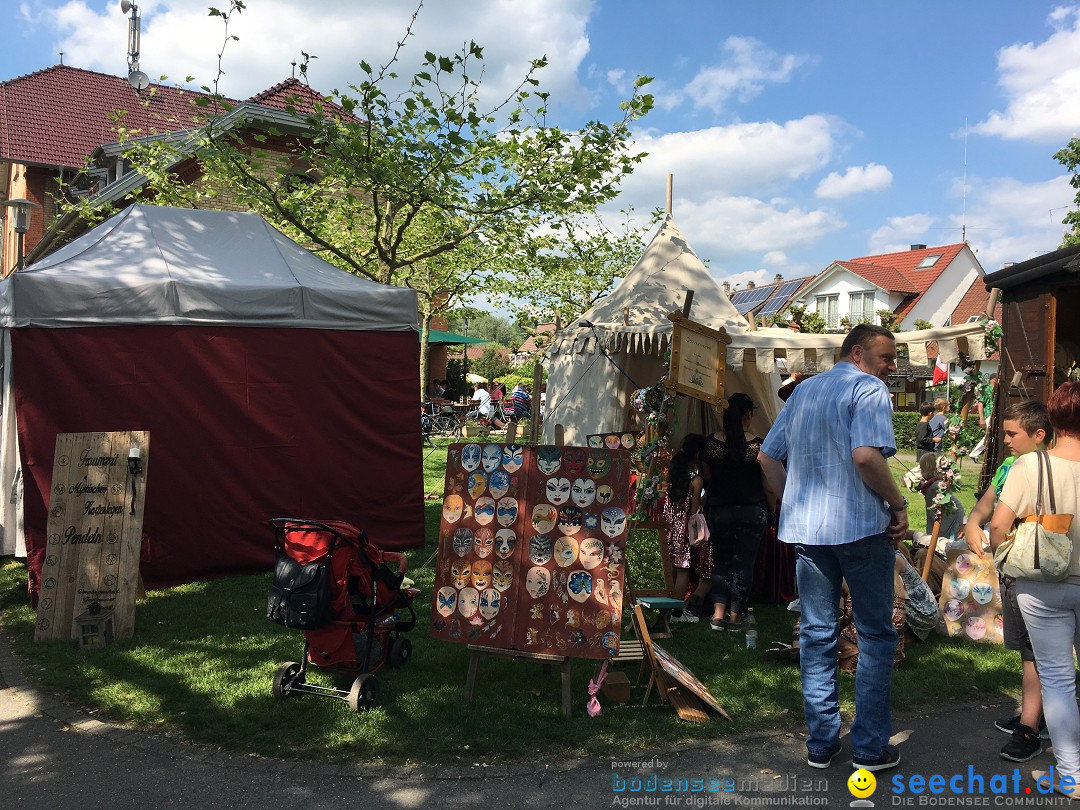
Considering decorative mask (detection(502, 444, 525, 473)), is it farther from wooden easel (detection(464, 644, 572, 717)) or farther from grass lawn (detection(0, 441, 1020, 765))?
grass lawn (detection(0, 441, 1020, 765))

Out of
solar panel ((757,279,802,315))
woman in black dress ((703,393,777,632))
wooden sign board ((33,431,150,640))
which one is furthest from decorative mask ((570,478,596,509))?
solar panel ((757,279,802,315))

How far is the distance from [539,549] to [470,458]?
699mm

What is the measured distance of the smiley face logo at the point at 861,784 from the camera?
Result: 3566 mm

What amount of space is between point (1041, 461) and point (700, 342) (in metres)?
3.24

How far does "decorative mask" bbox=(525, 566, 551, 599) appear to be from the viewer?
4590mm

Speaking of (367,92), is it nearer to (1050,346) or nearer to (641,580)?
(641,580)

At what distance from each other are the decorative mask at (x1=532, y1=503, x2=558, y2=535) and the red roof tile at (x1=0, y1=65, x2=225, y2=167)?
23.7 metres

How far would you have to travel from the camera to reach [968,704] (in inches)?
185

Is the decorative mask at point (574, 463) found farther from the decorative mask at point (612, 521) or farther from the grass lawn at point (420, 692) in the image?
the grass lawn at point (420, 692)

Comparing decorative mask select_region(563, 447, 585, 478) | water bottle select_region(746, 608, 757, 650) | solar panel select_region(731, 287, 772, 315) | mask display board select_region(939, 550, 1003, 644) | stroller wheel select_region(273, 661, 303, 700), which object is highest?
solar panel select_region(731, 287, 772, 315)

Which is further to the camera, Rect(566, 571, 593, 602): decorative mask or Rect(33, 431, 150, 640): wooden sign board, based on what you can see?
Rect(33, 431, 150, 640): wooden sign board

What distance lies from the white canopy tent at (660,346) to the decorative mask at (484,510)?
2558 mm

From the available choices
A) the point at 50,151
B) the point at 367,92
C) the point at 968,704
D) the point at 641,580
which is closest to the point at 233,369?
the point at 367,92

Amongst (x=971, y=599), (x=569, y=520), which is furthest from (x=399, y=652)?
(x=971, y=599)
